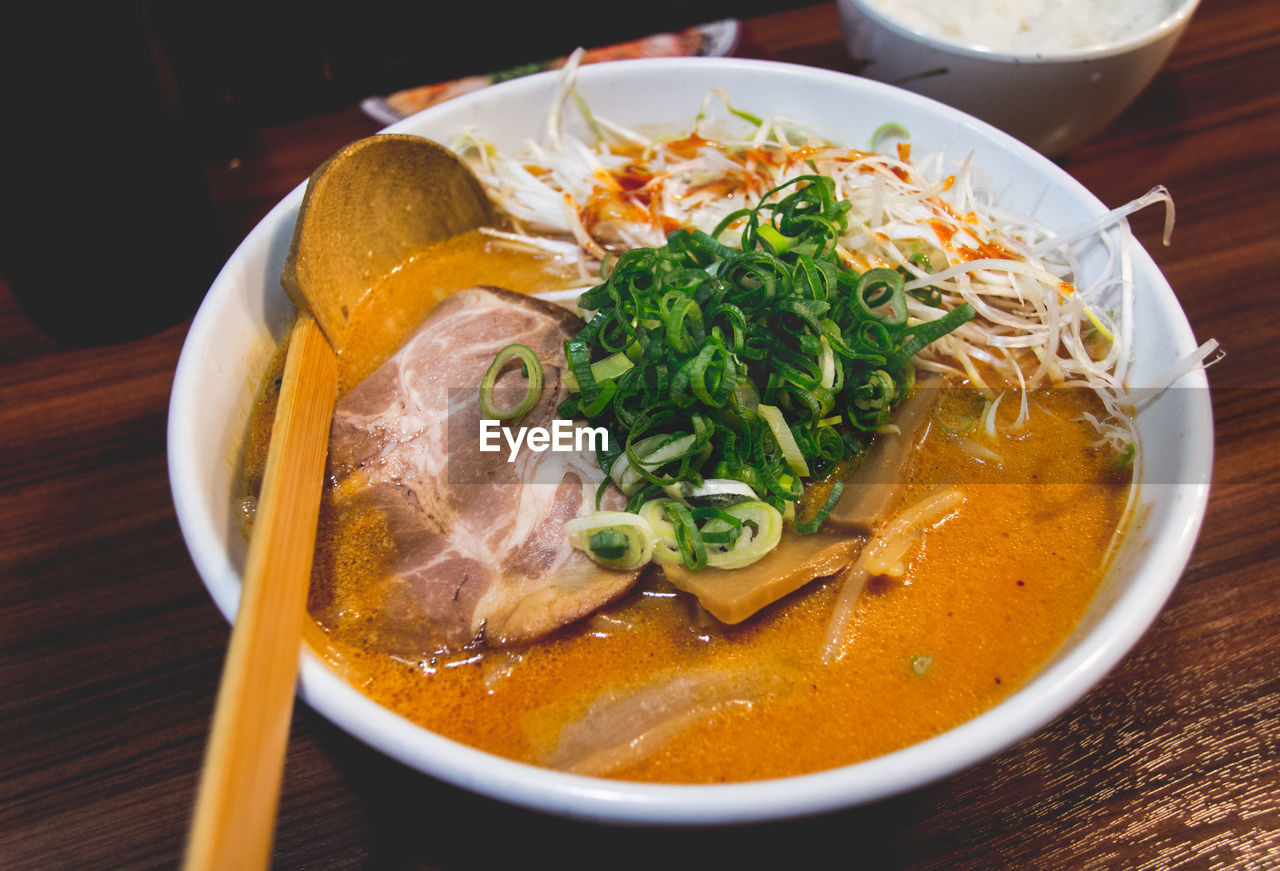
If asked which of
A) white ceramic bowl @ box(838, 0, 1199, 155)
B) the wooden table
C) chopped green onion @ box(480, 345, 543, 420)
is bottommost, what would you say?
the wooden table

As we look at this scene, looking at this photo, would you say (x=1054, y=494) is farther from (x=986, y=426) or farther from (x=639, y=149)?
(x=639, y=149)

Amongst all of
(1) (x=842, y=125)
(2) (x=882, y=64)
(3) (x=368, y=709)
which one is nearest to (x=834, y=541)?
(3) (x=368, y=709)

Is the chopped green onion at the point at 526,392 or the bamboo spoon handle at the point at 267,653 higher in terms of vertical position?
the bamboo spoon handle at the point at 267,653

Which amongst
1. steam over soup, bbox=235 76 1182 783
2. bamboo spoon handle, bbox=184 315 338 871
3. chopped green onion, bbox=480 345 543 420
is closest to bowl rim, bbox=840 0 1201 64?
steam over soup, bbox=235 76 1182 783

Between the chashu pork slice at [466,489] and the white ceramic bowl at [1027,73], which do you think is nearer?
the chashu pork slice at [466,489]

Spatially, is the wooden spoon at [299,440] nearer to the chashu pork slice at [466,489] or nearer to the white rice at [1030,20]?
the chashu pork slice at [466,489]

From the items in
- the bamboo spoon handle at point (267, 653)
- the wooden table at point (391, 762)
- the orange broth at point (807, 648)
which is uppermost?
the bamboo spoon handle at point (267, 653)

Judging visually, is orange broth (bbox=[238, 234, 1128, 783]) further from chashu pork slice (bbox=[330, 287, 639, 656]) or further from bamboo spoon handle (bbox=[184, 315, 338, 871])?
bamboo spoon handle (bbox=[184, 315, 338, 871])

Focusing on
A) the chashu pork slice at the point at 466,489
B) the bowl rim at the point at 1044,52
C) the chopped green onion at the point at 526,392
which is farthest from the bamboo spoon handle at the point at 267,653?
the bowl rim at the point at 1044,52
